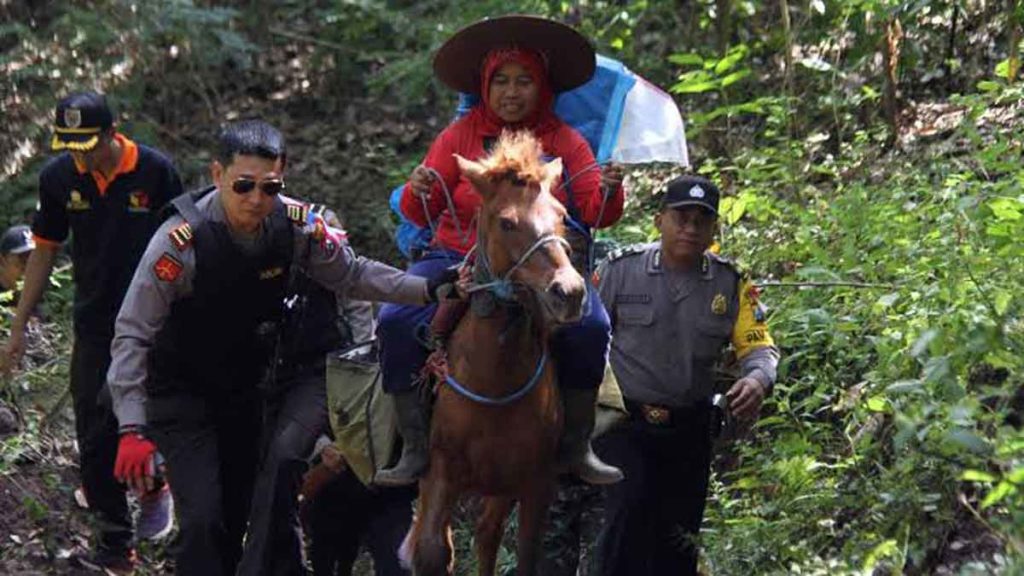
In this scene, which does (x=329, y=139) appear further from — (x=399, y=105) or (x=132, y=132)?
(x=132, y=132)

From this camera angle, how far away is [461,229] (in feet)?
25.4

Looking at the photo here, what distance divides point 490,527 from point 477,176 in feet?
6.35

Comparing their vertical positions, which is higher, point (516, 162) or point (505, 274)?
point (516, 162)

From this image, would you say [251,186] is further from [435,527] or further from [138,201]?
[138,201]

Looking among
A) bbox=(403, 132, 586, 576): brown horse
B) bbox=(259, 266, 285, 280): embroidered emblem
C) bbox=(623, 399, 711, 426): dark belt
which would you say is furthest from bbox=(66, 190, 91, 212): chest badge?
bbox=(623, 399, 711, 426): dark belt

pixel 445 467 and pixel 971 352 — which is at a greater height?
pixel 971 352

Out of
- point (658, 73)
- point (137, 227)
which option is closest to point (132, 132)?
point (658, 73)

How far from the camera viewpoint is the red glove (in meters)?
6.94

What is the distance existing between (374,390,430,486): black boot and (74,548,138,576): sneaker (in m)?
2.65

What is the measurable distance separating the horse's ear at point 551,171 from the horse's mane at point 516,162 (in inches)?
0.9

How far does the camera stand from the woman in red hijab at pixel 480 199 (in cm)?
757

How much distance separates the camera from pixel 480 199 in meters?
7.46

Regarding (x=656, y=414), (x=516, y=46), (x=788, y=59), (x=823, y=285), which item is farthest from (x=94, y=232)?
(x=788, y=59)

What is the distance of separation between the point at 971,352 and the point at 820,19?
26.5 feet
